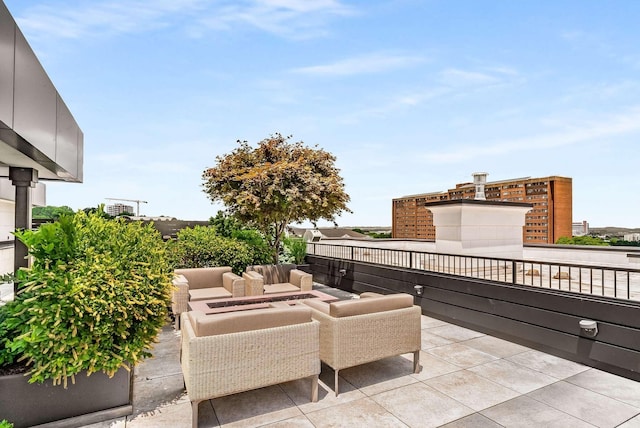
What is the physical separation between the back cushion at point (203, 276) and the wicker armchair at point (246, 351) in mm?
3467

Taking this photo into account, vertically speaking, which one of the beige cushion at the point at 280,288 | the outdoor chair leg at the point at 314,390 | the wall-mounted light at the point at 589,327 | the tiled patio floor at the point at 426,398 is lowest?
the tiled patio floor at the point at 426,398

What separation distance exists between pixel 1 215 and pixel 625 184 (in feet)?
83.3

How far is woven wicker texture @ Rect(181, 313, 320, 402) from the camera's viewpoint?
106 inches

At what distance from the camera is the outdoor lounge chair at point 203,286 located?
215 inches

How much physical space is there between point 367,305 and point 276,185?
512 centimetres

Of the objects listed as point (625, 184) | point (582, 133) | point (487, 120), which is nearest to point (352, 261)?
point (487, 120)

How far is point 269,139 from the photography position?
9.98 m

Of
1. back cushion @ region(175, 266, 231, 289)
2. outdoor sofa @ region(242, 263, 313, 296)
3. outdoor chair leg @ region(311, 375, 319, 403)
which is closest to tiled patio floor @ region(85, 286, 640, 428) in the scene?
outdoor chair leg @ region(311, 375, 319, 403)

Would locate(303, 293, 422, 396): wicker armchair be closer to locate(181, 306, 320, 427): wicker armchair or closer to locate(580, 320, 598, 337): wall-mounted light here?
locate(181, 306, 320, 427): wicker armchair

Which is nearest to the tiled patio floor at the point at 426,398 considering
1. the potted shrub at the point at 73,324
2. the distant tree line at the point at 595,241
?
the potted shrub at the point at 73,324

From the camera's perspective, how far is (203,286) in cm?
656

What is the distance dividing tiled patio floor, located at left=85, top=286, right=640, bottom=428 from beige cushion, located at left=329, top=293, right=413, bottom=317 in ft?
2.55

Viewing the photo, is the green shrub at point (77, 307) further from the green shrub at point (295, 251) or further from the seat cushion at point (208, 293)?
the green shrub at point (295, 251)

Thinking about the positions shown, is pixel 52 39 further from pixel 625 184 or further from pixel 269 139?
pixel 625 184
